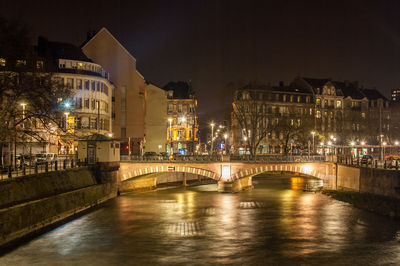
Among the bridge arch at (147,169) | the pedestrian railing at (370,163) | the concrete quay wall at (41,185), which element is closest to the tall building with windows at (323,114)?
the pedestrian railing at (370,163)

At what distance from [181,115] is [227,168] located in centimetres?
4900

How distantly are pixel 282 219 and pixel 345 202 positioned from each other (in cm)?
1384

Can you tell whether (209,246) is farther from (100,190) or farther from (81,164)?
(81,164)

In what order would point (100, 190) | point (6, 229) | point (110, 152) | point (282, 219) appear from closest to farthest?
point (6, 229) → point (282, 219) → point (100, 190) → point (110, 152)

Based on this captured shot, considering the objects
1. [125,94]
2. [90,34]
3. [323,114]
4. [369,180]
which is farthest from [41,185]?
[323,114]

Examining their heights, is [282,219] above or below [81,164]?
below

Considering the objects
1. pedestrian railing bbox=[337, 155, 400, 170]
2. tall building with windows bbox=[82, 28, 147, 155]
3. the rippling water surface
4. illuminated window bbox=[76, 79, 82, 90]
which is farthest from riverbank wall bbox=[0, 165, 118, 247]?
tall building with windows bbox=[82, 28, 147, 155]

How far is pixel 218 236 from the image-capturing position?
33.1 m

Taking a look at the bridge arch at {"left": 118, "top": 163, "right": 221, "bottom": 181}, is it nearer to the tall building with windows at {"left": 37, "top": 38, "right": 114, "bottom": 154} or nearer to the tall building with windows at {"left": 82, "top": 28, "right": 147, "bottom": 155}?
the tall building with windows at {"left": 37, "top": 38, "right": 114, "bottom": 154}

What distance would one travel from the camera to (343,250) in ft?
94.8

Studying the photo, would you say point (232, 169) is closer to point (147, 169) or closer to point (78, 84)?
point (147, 169)

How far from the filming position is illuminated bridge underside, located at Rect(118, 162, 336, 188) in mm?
58031

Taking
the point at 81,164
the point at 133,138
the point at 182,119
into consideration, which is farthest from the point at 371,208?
the point at 182,119

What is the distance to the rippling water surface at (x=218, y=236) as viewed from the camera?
2698 cm
